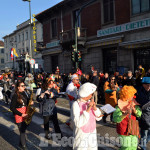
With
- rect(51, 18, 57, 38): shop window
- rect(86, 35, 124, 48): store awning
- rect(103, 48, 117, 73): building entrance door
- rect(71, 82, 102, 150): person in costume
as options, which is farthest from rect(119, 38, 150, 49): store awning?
rect(71, 82, 102, 150): person in costume

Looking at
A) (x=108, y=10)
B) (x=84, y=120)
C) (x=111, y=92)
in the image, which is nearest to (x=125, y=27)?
(x=108, y=10)

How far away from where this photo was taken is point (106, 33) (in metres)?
14.7

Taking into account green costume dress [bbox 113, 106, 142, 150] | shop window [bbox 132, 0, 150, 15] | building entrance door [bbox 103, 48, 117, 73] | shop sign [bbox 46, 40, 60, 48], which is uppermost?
shop window [bbox 132, 0, 150, 15]

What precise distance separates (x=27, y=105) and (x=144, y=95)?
2676 mm

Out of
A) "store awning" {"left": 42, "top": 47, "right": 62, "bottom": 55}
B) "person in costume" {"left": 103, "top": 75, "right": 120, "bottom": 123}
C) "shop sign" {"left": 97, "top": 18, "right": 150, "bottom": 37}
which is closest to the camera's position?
"person in costume" {"left": 103, "top": 75, "right": 120, "bottom": 123}

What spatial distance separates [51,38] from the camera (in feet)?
70.7

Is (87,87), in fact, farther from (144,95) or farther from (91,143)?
(144,95)

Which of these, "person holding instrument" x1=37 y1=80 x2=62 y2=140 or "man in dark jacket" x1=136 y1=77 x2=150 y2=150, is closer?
"man in dark jacket" x1=136 y1=77 x2=150 y2=150

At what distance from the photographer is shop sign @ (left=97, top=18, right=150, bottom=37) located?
477 inches

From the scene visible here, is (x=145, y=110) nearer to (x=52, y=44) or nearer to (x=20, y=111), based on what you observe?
(x=20, y=111)

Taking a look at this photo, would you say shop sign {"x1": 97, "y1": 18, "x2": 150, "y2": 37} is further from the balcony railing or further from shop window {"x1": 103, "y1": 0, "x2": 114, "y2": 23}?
the balcony railing

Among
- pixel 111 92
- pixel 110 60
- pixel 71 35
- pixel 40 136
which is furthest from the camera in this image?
pixel 71 35

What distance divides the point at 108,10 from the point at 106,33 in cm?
195

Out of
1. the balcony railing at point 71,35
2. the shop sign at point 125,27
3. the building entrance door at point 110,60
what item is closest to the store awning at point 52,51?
the balcony railing at point 71,35
